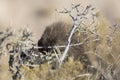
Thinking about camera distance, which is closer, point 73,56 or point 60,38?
point 73,56

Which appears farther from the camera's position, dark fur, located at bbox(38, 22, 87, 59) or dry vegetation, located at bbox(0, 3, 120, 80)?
dark fur, located at bbox(38, 22, 87, 59)

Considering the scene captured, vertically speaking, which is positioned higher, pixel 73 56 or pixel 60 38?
pixel 60 38

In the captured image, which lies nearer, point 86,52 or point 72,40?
point 86,52

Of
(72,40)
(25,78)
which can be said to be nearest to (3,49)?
(25,78)

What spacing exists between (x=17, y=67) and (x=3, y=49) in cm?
22

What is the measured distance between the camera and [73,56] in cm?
376

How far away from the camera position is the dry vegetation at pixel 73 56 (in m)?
3.35

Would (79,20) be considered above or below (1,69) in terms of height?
above

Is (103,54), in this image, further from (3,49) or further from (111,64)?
(3,49)

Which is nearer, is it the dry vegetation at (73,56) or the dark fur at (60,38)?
the dry vegetation at (73,56)

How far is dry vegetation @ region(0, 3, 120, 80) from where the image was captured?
3.35m

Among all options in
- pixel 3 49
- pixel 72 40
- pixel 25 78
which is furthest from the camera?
pixel 72 40

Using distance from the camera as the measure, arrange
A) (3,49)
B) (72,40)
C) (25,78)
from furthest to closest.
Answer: (72,40)
(3,49)
(25,78)

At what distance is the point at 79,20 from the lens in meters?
3.76
